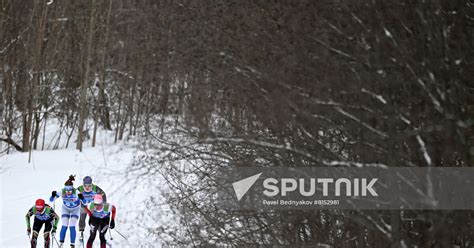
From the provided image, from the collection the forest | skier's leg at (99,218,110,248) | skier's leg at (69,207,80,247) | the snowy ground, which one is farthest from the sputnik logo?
skier's leg at (69,207,80,247)

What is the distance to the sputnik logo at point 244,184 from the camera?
28.2 feet

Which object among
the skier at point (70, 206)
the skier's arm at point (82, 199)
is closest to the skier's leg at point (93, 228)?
the skier's arm at point (82, 199)

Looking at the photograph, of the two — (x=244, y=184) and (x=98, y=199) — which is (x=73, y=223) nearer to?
(x=98, y=199)

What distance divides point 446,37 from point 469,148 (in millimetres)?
1180

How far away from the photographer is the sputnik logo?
8594mm

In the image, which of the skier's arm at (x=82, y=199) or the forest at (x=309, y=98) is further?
the skier's arm at (x=82, y=199)

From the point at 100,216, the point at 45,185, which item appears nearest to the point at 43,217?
the point at 100,216

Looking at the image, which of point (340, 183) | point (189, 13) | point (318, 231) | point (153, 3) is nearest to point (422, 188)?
point (340, 183)

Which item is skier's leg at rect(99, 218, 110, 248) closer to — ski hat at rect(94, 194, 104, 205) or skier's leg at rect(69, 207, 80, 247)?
ski hat at rect(94, 194, 104, 205)

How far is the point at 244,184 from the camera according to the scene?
867 centimetres

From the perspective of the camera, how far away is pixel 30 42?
1266 inches

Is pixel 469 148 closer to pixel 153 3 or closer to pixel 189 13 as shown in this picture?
pixel 189 13

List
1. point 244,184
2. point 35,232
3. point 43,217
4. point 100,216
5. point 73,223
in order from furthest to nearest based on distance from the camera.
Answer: point 73,223, point 100,216, point 43,217, point 35,232, point 244,184

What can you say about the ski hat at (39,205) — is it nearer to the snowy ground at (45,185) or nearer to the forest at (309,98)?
the snowy ground at (45,185)
